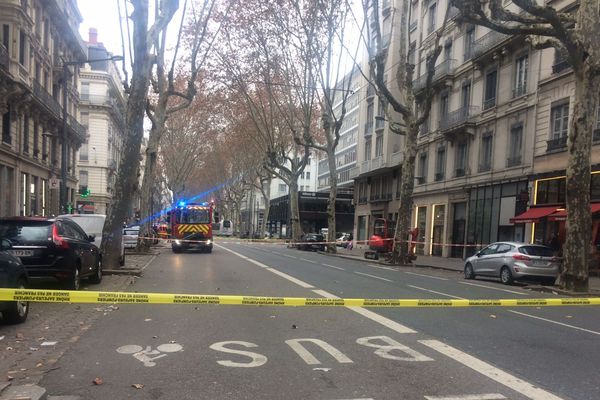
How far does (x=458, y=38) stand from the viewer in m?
32.7

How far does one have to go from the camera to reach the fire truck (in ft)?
94.4

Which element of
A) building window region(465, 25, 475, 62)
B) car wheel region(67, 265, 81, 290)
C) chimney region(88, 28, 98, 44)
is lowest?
car wheel region(67, 265, 81, 290)

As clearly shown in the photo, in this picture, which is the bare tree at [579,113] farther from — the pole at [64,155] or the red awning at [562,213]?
the pole at [64,155]

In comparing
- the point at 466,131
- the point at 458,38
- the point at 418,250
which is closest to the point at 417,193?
the point at 418,250

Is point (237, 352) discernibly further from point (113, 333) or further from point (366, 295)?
point (366, 295)

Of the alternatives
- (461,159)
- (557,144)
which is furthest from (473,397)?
(461,159)

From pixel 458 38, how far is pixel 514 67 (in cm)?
680

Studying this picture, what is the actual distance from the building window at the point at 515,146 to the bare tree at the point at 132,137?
1898 centimetres

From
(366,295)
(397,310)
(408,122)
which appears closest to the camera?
(397,310)

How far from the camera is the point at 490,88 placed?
95.9 ft

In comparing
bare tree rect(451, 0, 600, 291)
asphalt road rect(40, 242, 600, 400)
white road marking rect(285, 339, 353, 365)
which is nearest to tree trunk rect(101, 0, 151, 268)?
asphalt road rect(40, 242, 600, 400)

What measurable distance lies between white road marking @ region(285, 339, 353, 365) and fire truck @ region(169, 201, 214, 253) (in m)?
22.4

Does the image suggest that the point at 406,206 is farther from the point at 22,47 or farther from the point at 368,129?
the point at 368,129

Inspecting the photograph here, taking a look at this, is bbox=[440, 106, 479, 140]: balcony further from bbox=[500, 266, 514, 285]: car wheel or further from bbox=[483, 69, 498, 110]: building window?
bbox=[500, 266, 514, 285]: car wheel
